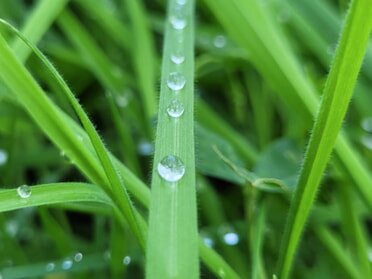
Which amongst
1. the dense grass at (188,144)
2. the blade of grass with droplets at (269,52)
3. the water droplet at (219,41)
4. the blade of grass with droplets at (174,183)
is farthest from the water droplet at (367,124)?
the blade of grass with droplets at (174,183)

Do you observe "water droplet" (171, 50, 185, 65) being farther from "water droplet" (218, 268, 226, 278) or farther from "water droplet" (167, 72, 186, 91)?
"water droplet" (218, 268, 226, 278)

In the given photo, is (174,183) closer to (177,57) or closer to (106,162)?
(106,162)

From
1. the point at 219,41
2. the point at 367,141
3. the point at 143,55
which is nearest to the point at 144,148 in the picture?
the point at 143,55

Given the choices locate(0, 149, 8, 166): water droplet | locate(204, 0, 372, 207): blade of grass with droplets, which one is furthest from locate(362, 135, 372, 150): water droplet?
locate(0, 149, 8, 166): water droplet

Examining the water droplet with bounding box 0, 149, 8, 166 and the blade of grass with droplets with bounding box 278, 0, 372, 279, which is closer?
the blade of grass with droplets with bounding box 278, 0, 372, 279

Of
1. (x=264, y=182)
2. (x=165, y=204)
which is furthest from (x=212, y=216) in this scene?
(x=165, y=204)

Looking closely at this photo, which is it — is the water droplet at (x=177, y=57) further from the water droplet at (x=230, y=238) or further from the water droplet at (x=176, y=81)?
the water droplet at (x=230, y=238)
